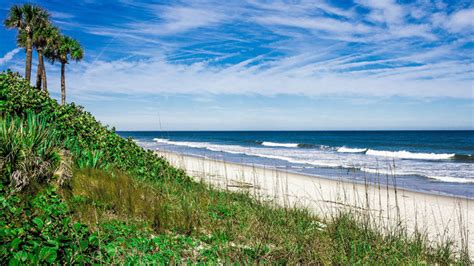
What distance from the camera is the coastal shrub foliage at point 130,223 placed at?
3.84m

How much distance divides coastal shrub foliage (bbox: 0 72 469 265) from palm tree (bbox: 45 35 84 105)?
109 feet

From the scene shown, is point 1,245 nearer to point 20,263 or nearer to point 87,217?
point 20,263

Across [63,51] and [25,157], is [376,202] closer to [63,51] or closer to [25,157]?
[25,157]

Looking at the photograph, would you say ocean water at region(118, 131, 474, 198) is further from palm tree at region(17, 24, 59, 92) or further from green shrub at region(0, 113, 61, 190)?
palm tree at region(17, 24, 59, 92)

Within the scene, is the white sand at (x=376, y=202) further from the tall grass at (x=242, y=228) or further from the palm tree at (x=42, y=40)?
the palm tree at (x=42, y=40)

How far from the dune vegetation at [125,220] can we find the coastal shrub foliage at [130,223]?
0.05ft

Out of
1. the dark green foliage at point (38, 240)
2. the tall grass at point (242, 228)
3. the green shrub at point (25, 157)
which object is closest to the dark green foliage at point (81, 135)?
the green shrub at point (25, 157)

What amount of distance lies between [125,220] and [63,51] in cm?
3799

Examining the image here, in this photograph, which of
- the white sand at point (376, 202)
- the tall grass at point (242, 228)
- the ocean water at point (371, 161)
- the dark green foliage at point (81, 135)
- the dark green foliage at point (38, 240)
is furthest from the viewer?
the ocean water at point (371, 161)

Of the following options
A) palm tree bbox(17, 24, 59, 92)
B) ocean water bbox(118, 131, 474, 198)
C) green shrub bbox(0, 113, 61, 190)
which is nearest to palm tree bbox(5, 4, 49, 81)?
palm tree bbox(17, 24, 59, 92)

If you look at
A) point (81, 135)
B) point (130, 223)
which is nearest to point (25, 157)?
point (130, 223)

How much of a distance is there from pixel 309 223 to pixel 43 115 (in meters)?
6.09

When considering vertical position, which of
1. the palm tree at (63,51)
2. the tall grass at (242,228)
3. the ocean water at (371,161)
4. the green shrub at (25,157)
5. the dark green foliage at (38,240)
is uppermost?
the palm tree at (63,51)

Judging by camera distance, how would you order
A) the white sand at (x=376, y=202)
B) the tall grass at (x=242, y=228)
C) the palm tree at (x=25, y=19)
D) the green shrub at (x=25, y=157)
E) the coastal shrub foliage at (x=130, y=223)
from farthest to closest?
the palm tree at (x=25, y=19), the white sand at (x=376, y=202), the green shrub at (x=25, y=157), the tall grass at (x=242, y=228), the coastal shrub foliage at (x=130, y=223)
